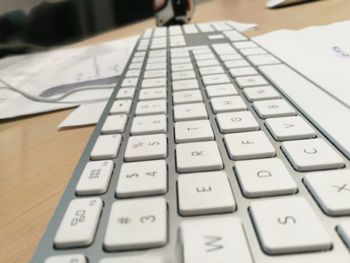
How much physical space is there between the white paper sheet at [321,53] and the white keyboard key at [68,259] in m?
0.19

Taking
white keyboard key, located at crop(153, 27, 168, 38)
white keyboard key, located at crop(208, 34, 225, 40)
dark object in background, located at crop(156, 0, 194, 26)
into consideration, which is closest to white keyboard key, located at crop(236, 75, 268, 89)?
white keyboard key, located at crop(208, 34, 225, 40)

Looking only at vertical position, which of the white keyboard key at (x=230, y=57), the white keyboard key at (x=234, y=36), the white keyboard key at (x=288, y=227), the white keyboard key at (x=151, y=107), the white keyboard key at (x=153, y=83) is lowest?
the white keyboard key at (x=153, y=83)

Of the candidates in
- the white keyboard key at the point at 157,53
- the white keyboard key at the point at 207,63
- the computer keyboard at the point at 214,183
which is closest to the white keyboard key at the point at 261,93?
the computer keyboard at the point at 214,183

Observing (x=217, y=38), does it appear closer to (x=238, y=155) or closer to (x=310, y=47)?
(x=310, y=47)

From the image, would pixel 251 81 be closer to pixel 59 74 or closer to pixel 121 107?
pixel 121 107

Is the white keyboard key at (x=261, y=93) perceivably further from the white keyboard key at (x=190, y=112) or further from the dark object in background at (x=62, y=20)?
the dark object in background at (x=62, y=20)

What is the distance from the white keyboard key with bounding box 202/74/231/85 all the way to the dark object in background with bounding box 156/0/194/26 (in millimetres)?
525

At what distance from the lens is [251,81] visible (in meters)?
0.29

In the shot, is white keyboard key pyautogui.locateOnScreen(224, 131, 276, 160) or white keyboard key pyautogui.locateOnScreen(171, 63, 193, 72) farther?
white keyboard key pyautogui.locateOnScreen(171, 63, 193, 72)

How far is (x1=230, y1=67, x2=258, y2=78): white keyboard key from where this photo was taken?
31cm

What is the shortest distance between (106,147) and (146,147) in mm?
24

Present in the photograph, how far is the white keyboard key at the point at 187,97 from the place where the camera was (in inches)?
10.5

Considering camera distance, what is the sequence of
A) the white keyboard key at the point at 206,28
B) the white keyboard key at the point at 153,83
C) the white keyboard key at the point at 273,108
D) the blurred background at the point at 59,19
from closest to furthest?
1. the white keyboard key at the point at 273,108
2. the white keyboard key at the point at 153,83
3. the white keyboard key at the point at 206,28
4. the blurred background at the point at 59,19

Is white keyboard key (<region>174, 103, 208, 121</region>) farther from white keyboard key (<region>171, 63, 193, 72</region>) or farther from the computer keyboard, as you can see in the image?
white keyboard key (<region>171, 63, 193, 72</region>)
